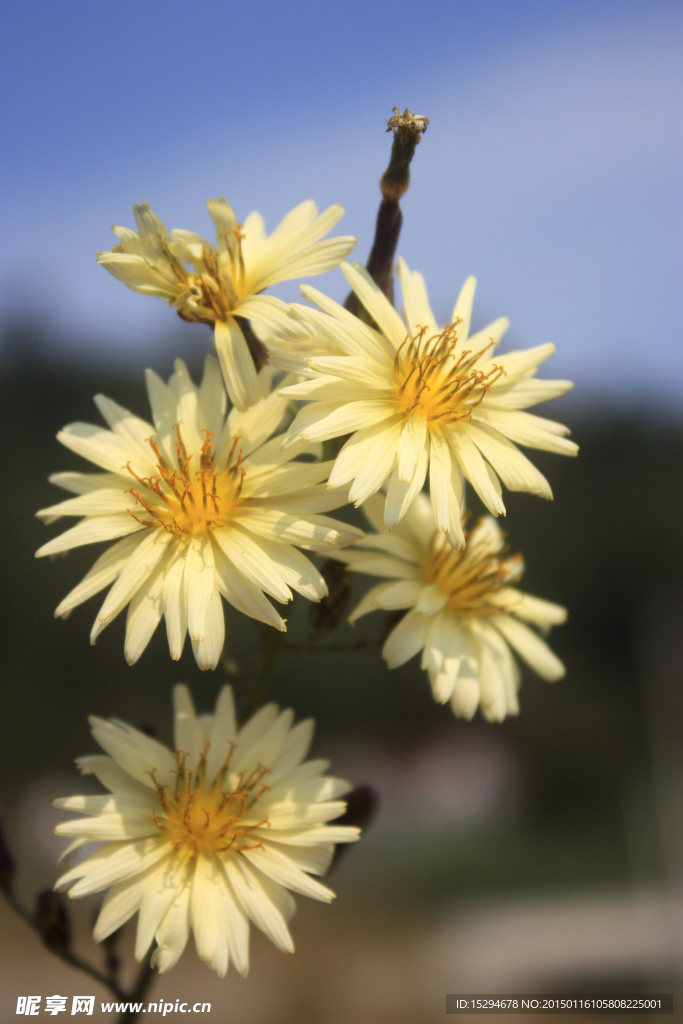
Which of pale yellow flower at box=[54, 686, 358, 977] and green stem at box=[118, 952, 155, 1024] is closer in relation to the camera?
pale yellow flower at box=[54, 686, 358, 977]

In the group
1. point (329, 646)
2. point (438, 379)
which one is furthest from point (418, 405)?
point (329, 646)

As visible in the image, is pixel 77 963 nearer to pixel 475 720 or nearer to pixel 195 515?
pixel 195 515

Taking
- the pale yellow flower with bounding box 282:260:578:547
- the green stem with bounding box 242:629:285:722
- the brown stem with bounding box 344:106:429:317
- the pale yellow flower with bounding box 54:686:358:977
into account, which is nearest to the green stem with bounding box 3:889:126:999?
the pale yellow flower with bounding box 54:686:358:977

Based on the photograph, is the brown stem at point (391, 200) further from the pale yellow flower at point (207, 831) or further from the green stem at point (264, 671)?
the pale yellow flower at point (207, 831)

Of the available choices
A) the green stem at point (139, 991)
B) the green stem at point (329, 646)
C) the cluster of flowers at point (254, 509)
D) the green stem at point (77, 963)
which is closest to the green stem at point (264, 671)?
the green stem at point (329, 646)

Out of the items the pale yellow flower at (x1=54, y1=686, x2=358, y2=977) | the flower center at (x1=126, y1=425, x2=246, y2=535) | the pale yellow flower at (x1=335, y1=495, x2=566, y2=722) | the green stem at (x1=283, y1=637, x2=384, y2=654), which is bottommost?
the pale yellow flower at (x1=54, y1=686, x2=358, y2=977)

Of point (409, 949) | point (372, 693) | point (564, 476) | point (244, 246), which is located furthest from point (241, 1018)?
point (564, 476)

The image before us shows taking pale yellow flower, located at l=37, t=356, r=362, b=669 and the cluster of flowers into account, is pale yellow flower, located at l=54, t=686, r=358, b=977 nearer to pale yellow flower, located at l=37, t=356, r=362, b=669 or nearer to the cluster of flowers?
the cluster of flowers
